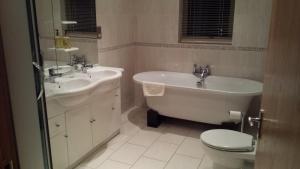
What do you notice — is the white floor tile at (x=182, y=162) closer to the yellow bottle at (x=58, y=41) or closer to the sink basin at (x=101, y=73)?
the sink basin at (x=101, y=73)

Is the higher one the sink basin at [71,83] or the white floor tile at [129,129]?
the sink basin at [71,83]

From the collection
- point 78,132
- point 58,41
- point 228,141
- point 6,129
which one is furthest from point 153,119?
point 6,129

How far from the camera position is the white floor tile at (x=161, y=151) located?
2.85m

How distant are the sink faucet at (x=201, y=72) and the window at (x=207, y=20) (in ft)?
1.38

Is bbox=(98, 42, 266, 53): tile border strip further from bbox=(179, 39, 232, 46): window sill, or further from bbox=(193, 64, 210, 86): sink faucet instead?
bbox=(193, 64, 210, 86): sink faucet

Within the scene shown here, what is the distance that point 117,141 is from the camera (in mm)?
3178

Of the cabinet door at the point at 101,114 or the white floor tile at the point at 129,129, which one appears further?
the white floor tile at the point at 129,129

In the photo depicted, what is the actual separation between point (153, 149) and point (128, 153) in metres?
0.31

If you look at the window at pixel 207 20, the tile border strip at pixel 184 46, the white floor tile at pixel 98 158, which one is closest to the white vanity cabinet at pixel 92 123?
the white floor tile at pixel 98 158

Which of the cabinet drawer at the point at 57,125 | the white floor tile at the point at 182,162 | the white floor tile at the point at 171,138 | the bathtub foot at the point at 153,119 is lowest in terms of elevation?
the white floor tile at the point at 182,162

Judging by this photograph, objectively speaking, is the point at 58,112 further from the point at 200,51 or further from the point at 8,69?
the point at 200,51

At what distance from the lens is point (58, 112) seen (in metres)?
2.32

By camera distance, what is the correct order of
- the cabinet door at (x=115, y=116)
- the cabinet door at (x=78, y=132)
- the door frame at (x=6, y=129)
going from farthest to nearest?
the cabinet door at (x=115, y=116), the cabinet door at (x=78, y=132), the door frame at (x=6, y=129)

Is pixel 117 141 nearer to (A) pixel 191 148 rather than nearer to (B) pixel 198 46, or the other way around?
(A) pixel 191 148
